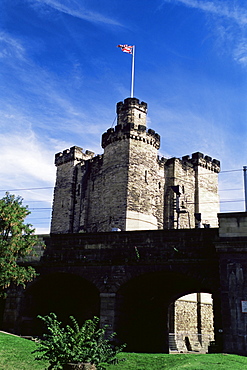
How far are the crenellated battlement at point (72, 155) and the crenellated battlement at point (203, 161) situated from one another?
32.0 feet

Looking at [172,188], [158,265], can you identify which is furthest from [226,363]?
[172,188]

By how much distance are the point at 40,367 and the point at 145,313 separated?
1052cm

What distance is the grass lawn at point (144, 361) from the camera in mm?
11070

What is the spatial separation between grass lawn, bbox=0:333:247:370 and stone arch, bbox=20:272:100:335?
222 inches

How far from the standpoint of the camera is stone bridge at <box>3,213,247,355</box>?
1544 centimetres

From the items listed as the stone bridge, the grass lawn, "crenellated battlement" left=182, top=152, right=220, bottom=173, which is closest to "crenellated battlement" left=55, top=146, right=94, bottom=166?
"crenellated battlement" left=182, top=152, right=220, bottom=173

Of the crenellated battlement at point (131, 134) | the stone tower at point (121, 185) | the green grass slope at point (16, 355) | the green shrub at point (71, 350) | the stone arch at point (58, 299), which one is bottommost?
the green grass slope at point (16, 355)

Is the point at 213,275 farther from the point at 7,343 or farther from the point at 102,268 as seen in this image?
the point at 7,343

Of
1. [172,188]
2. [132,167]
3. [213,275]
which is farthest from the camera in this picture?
[172,188]

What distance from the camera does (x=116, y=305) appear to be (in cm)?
1795

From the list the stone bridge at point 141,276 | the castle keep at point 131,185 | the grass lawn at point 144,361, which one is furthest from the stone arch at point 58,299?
the grass lawn at point 144,361

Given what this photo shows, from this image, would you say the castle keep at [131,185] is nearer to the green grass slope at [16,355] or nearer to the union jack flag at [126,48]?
the union jack flag at [126,48]

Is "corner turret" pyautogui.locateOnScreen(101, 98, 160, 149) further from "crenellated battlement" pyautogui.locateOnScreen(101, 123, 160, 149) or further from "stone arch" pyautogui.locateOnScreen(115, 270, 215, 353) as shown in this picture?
"stone arch" pyautogui.locateOnScreen(115, 270, 215, 353)

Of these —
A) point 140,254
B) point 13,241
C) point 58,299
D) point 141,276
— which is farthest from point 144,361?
Answer: point 58,299
